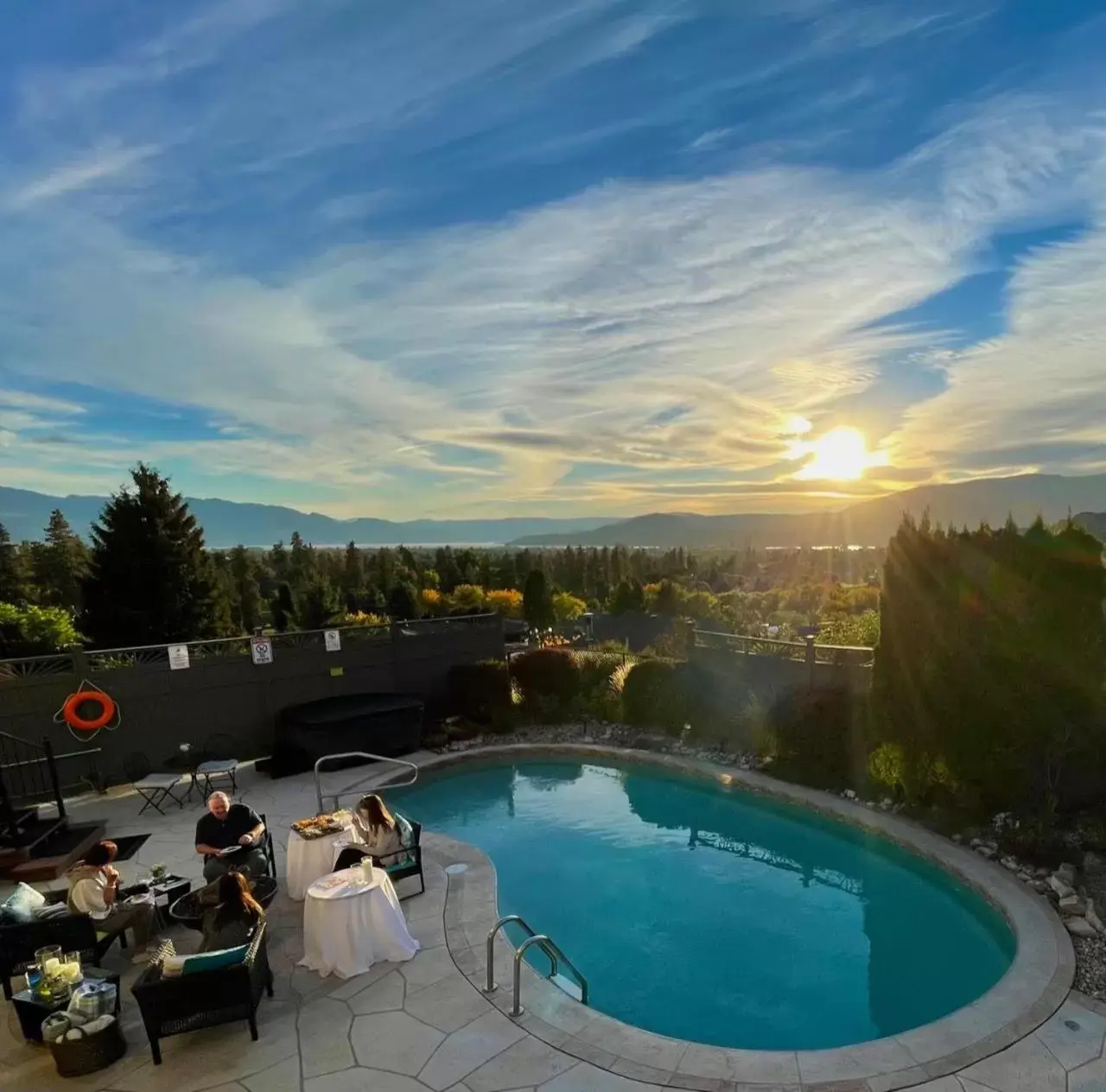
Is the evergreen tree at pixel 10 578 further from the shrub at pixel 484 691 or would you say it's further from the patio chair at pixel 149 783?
the shrub at pixel 484 691

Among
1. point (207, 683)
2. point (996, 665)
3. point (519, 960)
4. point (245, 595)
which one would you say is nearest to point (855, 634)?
point (996, 665)

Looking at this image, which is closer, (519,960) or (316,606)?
(519,960)

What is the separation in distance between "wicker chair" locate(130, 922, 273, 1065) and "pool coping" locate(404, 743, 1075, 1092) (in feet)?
6.16

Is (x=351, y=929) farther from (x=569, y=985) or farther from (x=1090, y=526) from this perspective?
(x=1090, y=526)

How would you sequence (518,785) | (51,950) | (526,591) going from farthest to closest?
(526,591) → (518,785) → (51,950)

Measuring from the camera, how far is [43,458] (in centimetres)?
3316

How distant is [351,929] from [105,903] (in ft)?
7.79

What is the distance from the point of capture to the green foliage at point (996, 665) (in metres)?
7.71

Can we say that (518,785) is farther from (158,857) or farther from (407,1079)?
(407,1079)

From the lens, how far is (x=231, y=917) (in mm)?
5457

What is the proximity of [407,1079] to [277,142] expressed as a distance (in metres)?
10.8

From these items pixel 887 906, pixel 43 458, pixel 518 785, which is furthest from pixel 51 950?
pixel 43 458

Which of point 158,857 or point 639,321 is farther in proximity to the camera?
point 639,321

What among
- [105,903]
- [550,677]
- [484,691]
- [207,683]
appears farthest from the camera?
[550,677]
